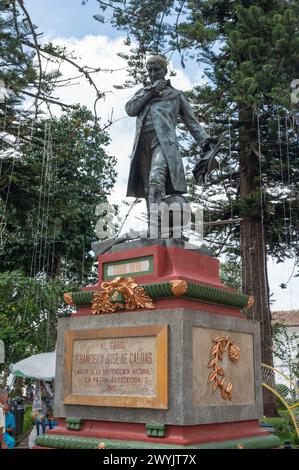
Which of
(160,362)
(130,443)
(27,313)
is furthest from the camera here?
(27,313)

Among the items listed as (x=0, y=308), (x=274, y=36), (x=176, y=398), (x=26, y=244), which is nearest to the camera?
(x=176, y=398)

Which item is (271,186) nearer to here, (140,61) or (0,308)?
(140,61)

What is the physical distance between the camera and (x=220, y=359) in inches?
231

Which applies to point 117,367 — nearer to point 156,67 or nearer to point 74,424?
point 74,424

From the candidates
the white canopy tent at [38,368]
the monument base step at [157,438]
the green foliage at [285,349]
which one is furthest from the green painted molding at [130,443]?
the green foliage at [285,349]

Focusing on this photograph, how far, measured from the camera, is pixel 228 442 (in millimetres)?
5594

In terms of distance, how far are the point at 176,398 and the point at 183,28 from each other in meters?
12.0

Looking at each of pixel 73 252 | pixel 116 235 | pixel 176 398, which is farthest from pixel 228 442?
pixel 73 252

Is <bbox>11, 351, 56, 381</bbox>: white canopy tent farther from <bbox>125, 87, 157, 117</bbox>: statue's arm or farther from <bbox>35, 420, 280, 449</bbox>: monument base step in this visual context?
<bbox>125, 87, 157, 117</bbox>: statue's arm

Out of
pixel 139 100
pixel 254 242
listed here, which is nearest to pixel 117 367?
pixel 139 100

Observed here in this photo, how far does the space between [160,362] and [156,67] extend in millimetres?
3482

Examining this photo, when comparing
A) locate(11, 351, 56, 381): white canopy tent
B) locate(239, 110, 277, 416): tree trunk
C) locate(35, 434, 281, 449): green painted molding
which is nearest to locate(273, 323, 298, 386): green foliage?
locate(239, 110, 277, 416): tree trunk

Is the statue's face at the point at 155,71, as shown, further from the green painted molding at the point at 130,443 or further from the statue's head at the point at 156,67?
the green painted molding at the point at 130,443

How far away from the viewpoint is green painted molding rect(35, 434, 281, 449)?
5297 millimetres
